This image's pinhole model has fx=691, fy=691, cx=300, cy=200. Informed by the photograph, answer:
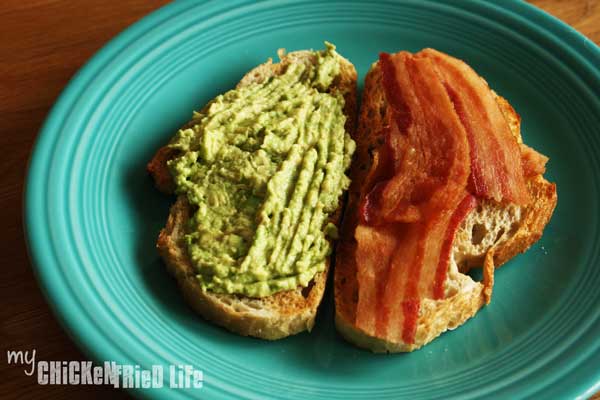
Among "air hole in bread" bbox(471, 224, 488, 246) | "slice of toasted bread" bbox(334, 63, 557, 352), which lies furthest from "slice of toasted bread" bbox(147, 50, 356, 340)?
"air hole in bread" bbox(471, 224, 488, 246)

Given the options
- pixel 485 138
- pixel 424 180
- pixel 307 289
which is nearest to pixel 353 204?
pixel 424 180

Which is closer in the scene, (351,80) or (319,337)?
(319,337)

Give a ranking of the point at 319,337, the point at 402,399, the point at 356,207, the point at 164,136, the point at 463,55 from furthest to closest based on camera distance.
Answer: the point at 463,55 → the point at 164,136 → the point at 356,207 → the point at 319,337 → the point at 402,399

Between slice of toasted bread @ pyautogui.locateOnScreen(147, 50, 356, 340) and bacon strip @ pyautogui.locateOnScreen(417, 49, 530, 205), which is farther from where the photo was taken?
bacon strip @ pyautogui.locateOnScreen(417, 49, 530, 205)

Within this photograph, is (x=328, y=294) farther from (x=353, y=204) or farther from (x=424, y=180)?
(x=424, y=180)

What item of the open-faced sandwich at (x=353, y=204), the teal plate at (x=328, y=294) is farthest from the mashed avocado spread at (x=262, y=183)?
the teal plate at (x=328, y=294)

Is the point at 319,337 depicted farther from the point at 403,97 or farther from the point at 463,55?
the point at 463,55

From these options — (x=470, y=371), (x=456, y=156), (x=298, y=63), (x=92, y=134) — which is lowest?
(x=92, y=134)

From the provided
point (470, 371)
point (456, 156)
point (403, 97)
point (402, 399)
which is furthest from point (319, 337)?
point (403, 97)

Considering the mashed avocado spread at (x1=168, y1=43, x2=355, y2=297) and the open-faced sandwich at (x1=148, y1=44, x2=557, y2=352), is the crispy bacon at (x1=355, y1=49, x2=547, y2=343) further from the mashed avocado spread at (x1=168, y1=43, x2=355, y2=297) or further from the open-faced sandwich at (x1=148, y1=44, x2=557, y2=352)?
the mashed avocado spread at (x1=168, y1=43, x2=355, y2=297)
